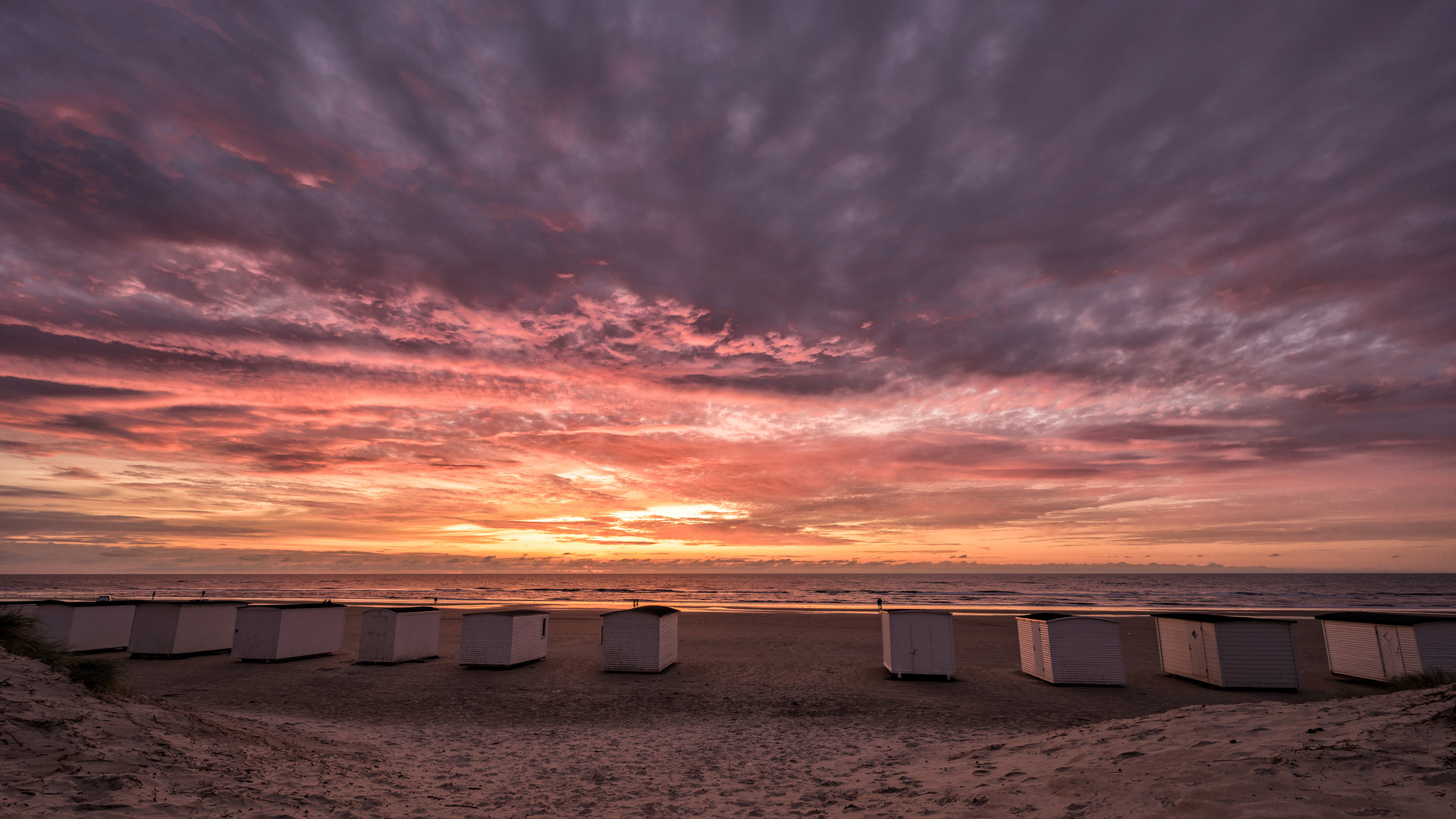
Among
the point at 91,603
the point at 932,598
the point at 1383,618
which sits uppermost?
the point at 91,603

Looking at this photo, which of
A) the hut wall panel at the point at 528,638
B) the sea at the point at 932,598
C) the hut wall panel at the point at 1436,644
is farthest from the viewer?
the sea at the point at 932,598

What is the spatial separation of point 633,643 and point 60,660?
56.0ft

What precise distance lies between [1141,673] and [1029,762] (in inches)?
725

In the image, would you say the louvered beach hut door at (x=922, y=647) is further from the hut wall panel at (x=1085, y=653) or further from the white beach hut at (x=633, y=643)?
the white beach hut at (x=633, y=643)

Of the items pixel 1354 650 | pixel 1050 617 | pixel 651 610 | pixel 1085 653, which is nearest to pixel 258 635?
pixel 651 610

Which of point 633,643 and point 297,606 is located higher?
point 297,606

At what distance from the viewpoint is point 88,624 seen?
28938mm

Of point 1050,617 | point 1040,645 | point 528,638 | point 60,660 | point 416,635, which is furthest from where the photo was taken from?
point 416,635

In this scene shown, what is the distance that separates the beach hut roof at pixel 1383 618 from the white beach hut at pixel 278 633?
1603 inches

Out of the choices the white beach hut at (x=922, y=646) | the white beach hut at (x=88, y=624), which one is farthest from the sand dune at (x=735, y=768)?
the white beach hut at (x=88, y=624)

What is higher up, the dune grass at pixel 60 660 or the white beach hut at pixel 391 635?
the dune grass at pixel 60 660

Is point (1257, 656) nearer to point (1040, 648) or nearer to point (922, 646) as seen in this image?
point (1040, 648)

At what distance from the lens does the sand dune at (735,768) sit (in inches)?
305

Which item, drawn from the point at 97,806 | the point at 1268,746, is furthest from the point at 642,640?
the point at 1268,746
